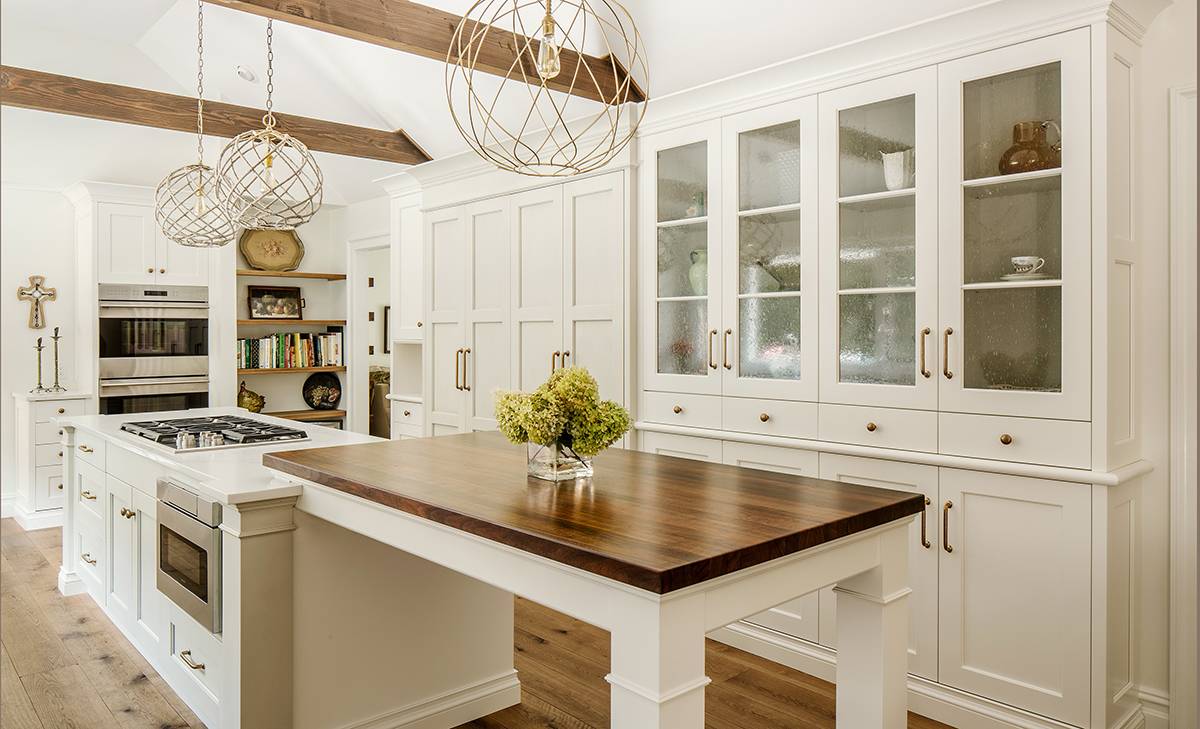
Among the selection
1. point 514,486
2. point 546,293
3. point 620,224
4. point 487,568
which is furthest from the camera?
point 546,293

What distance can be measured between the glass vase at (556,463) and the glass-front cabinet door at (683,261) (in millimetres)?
1356

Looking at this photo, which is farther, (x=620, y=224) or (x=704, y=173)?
(x=620, y=224)

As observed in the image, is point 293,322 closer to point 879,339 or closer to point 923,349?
point 879,339

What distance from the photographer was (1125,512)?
2.37m

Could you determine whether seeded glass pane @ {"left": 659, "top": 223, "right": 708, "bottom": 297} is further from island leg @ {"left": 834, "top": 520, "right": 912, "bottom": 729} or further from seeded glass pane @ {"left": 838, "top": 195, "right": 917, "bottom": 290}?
island leg @ {"left": 834, "top": 520, "right": 912, "bottom": 729}

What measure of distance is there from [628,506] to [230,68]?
4595 millimetres

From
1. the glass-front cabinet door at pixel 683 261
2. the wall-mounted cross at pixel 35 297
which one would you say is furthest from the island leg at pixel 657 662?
the wall-mounted cross at pixel 35 297

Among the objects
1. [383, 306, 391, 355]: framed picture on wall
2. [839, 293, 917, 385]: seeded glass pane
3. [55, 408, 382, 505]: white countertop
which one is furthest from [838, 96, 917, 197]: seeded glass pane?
[383, 306, 391, 355]: framed picture on wall

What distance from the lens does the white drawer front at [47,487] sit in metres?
5.12

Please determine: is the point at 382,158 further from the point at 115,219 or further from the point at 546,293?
the point at 115,219

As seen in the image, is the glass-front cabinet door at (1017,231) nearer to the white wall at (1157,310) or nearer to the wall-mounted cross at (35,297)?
the white wall at (1157,310)

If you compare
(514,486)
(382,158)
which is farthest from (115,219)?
(514,486)

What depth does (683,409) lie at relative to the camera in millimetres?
3371

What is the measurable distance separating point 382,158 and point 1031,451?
3.89 metres
